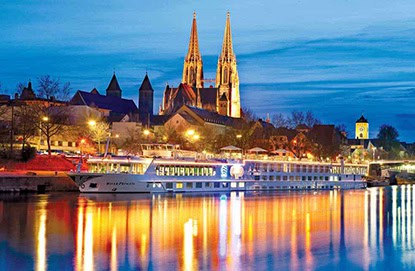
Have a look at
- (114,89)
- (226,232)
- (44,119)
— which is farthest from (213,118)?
(226,232)

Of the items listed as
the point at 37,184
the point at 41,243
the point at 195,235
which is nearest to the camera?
the point at 41,243

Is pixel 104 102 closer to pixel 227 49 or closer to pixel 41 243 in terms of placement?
pixel 227 49

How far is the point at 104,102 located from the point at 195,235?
110 m

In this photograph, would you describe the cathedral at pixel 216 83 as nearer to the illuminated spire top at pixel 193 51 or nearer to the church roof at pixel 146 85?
the illuminated spire top at pixel 193 51

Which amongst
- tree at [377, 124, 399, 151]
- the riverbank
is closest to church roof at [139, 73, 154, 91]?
tree at [377, 124, 399, 151]

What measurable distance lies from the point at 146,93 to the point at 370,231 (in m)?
127

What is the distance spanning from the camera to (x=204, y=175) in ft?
215

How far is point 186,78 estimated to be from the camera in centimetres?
18312

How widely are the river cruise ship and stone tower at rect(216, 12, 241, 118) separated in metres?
Result: 95.1

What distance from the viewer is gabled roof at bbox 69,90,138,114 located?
432 ft

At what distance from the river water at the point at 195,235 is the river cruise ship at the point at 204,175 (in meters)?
3.71

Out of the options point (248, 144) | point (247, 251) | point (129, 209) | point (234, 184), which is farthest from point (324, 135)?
point (247, 251)

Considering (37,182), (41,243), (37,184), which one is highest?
(37,182)

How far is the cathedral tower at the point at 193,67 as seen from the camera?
18100 centimetres
